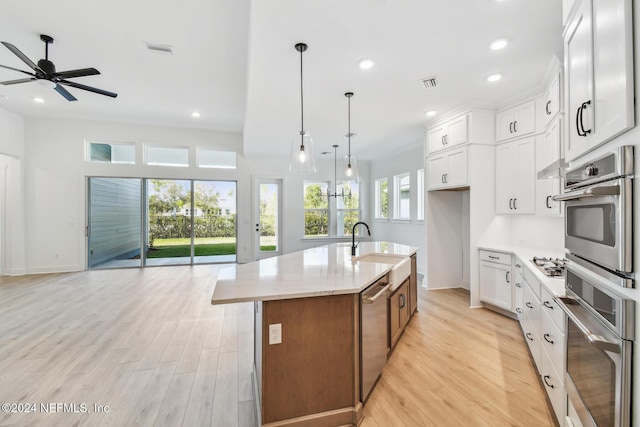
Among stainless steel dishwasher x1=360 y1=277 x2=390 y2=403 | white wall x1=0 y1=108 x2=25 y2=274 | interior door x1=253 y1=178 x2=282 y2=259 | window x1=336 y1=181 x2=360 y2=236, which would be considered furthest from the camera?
window x1=336 y1=181 x2=360 y2=236

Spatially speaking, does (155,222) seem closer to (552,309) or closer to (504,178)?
(504,178)

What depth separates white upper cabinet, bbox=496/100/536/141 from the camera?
11.4 ft

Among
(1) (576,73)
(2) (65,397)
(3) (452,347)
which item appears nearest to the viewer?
(1) (576,73)

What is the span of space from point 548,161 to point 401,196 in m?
3.95

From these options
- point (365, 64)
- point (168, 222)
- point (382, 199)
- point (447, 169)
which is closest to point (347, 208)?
point (382, 199)

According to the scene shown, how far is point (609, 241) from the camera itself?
104cm

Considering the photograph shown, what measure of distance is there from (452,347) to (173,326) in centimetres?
308

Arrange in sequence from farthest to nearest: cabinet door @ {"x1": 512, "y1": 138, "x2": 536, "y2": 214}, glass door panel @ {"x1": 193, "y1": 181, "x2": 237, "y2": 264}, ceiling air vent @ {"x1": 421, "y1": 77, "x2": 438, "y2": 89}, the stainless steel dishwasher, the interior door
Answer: the interior door < glass door panel @ {"x1": 193, "y1": 181, "x2": 237, "y2": 264} < cabinet door @ {"x1": 512, "y1": 138, "x2": 536, "y2": 214} < ceiling air vent @ {"x1": 421, "y1": 77, "x2": 438, "y2": 89} < the stainless steel dishwasher

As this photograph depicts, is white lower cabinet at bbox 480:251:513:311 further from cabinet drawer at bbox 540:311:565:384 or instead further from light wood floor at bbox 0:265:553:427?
cabinet drawer at bbox 540:311:565:384

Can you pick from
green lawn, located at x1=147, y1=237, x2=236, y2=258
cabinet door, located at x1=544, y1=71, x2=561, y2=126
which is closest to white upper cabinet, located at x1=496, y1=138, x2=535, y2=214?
cabinet door, located at x1=544, y1=71, x2=561, y2=126

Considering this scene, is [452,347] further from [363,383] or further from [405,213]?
[405,213]

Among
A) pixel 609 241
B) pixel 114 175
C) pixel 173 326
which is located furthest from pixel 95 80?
pixel 609 241

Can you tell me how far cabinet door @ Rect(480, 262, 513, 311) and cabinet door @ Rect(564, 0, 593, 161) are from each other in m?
2.46

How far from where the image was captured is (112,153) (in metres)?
6.70
